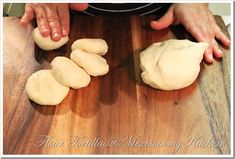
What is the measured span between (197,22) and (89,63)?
1.09 feet

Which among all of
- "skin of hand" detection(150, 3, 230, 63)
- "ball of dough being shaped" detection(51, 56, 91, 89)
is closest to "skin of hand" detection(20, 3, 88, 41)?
"ball of dough being shaped" detection(51, 56, 91, 89)

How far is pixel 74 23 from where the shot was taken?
914mm

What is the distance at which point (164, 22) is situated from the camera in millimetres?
906

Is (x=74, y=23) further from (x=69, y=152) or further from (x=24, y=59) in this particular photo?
(x=69, y=152)

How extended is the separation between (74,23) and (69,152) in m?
0.40

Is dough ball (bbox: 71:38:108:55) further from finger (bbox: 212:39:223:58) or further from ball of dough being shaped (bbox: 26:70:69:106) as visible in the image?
finger (bbox: 212:39:223:58)

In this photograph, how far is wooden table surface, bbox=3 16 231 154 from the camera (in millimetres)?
653

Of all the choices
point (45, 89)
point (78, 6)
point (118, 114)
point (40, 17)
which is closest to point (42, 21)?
point (40, 17)

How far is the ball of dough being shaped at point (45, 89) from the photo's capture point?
697 millimetres

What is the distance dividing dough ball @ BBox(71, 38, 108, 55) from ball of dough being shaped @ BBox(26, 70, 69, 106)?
0.32 feet

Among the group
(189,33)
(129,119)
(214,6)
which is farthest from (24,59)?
(214,6)

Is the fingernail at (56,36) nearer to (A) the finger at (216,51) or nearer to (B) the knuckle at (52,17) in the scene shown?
(B) the knuckle at (52,17)

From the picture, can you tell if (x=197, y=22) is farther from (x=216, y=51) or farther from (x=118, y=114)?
(x=118, y=114)

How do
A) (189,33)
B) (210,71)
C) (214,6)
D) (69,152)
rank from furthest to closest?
(214,6) → (189,33) → (210,71) → (69,152)
